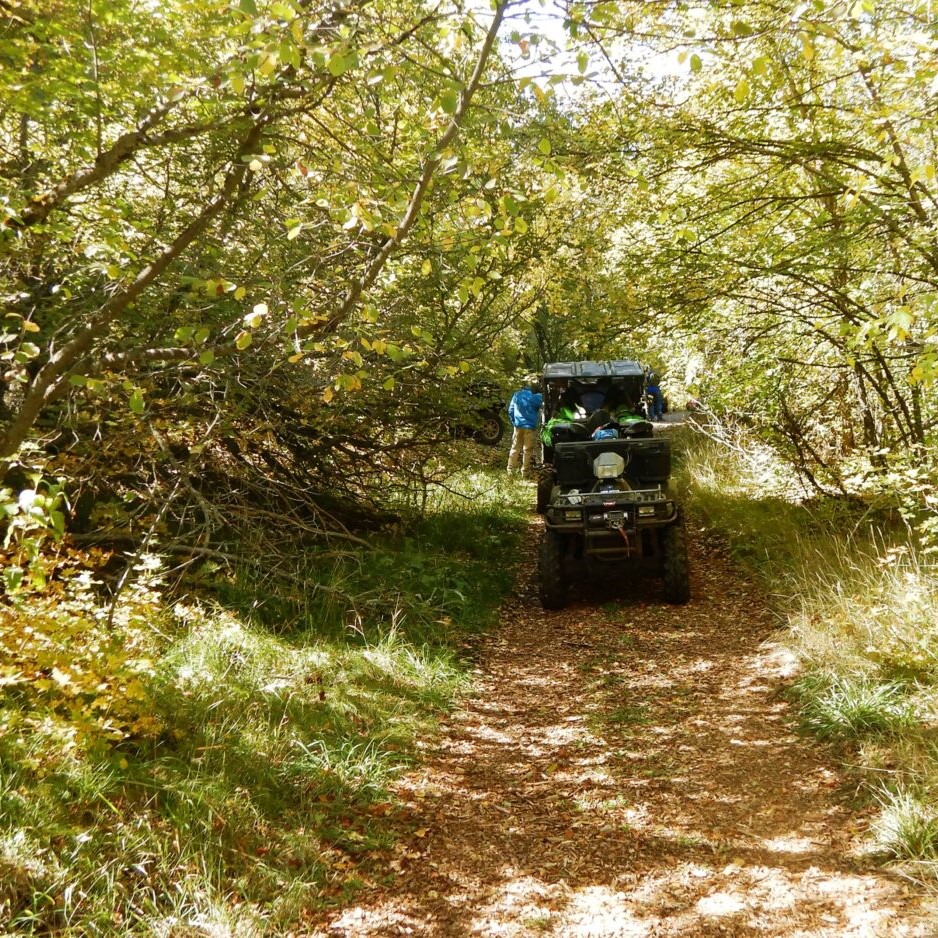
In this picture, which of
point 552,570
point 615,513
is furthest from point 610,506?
point 552,570

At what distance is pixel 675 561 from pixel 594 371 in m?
2.86

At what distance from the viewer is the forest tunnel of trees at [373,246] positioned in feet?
10.4

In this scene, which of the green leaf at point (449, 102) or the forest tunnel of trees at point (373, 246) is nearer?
the green leaf at point (449, 102)

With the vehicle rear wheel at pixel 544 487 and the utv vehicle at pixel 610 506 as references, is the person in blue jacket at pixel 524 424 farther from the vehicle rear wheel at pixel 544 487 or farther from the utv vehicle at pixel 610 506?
the utv vehicle at pixel 610 506

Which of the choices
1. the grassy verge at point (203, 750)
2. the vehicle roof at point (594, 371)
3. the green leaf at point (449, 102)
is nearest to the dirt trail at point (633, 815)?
the grassy verge at point (203, 750)

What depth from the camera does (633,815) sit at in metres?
3.62

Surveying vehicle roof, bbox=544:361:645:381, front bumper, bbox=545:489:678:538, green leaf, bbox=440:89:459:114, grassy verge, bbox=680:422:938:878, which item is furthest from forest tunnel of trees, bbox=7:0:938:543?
front bumper, bbox=545:489:678:538

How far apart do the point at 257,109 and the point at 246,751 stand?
132 inches

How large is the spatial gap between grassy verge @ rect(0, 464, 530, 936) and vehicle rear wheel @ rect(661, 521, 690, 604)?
2.15m

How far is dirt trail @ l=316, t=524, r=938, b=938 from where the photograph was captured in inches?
115

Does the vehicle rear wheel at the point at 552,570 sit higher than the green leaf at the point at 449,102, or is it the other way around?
the green leaf at the point at 449,102

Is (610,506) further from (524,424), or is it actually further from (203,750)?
(524,424)

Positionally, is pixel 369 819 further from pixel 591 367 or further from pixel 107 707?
pixel 591 367

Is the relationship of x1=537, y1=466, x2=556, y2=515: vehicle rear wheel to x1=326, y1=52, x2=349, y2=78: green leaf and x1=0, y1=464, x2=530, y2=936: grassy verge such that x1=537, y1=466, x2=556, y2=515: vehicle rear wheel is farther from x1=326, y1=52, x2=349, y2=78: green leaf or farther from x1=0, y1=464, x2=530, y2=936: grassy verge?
x1=326, y1=52, x2=349, y2=78: green leaf
